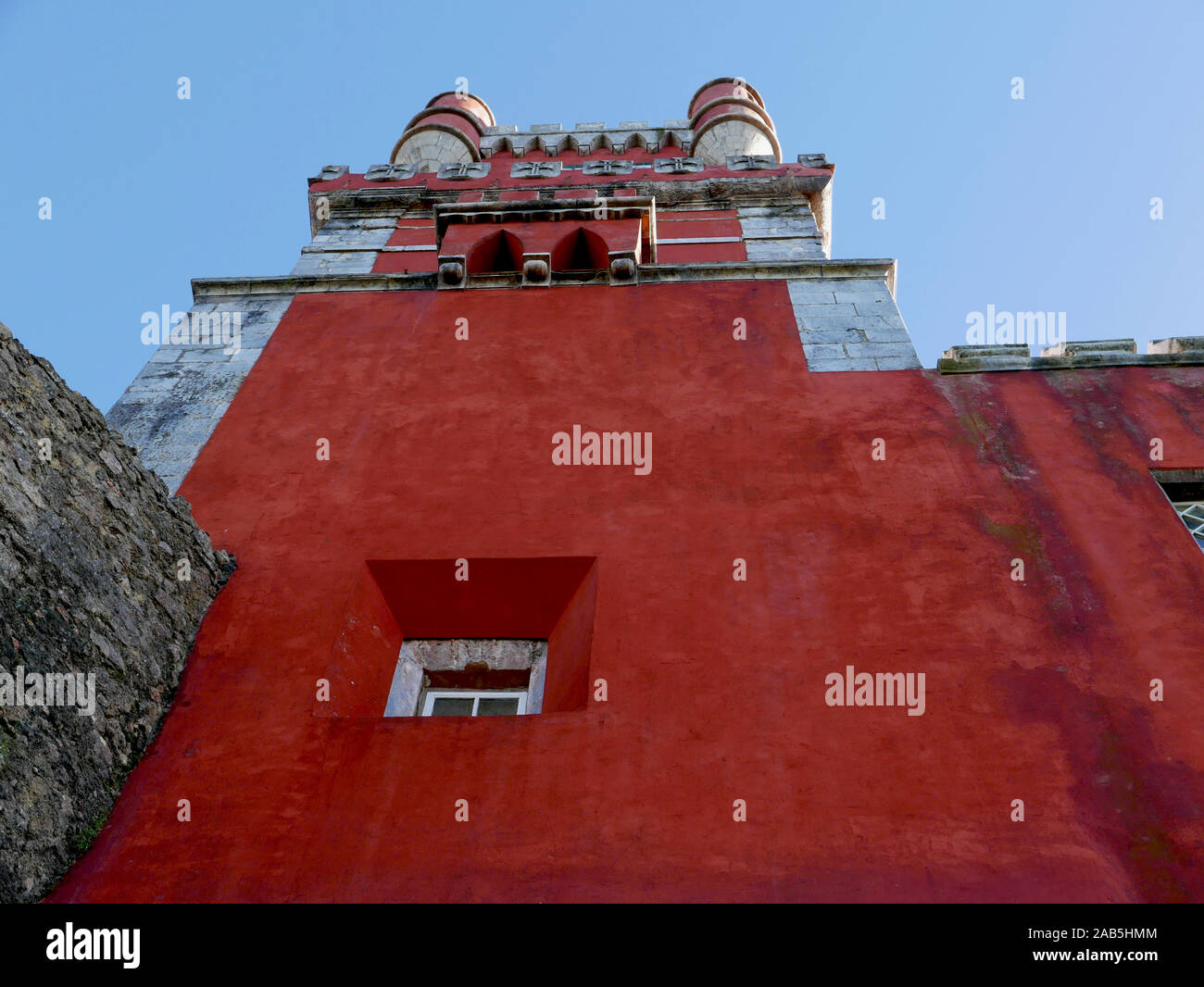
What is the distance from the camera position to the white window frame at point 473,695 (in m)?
6.82

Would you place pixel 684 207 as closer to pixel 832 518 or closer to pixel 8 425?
pixel 832 518

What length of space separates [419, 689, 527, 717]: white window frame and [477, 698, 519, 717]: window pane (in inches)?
0.8

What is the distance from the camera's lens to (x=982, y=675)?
6.05 meters

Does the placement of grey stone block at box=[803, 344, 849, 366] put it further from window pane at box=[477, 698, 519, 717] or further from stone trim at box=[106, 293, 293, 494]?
stone trim at box=[106, 293, 293, 494]

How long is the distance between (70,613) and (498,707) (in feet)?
7.71

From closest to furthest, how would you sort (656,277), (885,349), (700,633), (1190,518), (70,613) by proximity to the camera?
1. (70,613)
2. (700,633)
3. (1190,518)
4. (885,349)
5. (656,277)

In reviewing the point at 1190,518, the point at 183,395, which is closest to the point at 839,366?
the point at 1190,518

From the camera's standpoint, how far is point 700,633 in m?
6.40

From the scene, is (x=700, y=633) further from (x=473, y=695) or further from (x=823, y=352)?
(x=823, y=352)

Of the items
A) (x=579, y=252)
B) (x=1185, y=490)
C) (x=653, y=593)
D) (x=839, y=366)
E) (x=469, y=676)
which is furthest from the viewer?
(x=579, y=252)

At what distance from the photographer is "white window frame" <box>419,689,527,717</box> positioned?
682 centimetres
